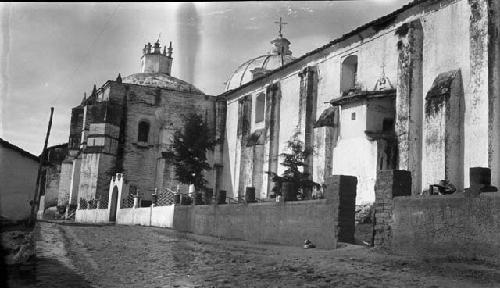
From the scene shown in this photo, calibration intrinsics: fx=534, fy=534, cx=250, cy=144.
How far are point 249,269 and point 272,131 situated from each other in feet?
65.6

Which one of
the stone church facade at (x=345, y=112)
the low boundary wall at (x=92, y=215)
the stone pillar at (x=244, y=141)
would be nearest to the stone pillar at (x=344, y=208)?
the stone church facade at (x=345, y=112)

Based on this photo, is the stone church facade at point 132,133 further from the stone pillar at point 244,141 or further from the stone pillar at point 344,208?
the stone pillar at point 344,208

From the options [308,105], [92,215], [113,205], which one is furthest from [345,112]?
[92,215]

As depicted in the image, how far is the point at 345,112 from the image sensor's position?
2139 centimetres

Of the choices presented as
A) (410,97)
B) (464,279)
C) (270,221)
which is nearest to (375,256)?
(464,279)

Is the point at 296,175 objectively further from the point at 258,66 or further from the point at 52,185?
the point at 52,185

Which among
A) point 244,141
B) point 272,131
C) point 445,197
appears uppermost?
point 272,131

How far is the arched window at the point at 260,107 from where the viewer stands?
31766mm

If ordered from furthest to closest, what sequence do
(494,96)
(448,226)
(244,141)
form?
(244,141) < (494,96) < (448,226)

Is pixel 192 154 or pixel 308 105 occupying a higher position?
pixel 308 105

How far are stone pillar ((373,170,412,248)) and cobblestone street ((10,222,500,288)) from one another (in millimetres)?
460

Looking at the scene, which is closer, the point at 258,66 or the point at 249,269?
the point at 249,269

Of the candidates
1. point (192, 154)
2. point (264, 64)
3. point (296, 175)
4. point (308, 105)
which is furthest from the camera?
point (264, 64)

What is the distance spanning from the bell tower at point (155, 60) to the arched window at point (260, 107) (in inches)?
565
